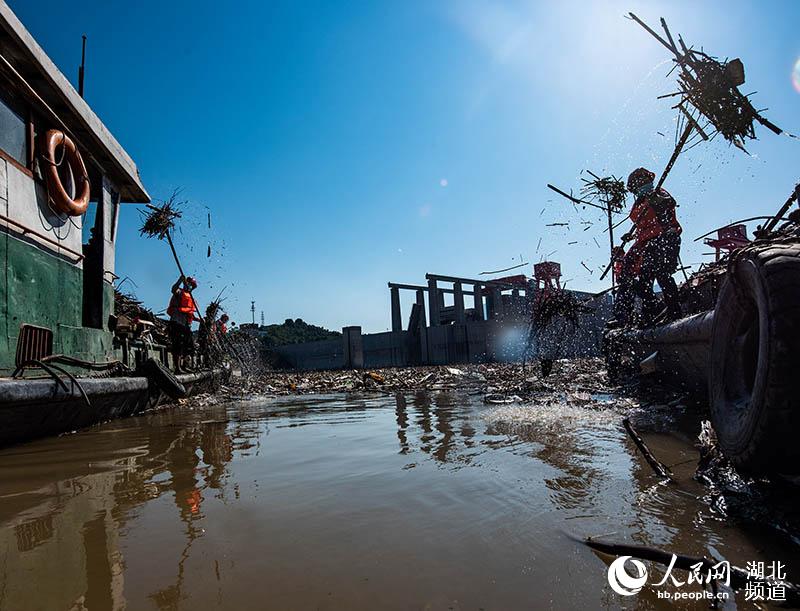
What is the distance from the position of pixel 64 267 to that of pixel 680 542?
640cm

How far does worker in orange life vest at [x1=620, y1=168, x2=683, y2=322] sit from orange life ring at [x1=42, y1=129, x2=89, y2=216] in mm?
7329

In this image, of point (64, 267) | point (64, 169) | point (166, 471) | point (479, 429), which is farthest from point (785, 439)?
point (64, 169)

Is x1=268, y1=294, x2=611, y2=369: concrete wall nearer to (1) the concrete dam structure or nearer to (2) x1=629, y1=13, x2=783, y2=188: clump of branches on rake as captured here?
(1) the concrete dam structure

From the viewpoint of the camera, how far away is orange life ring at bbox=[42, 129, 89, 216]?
16.6ft

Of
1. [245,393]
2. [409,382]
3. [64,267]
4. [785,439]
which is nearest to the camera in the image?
[785,439]

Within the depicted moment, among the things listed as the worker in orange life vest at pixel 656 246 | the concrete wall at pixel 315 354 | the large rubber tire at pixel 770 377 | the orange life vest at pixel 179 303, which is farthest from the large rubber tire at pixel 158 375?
the concrete wall at pixel 315 354

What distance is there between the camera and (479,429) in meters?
4.06

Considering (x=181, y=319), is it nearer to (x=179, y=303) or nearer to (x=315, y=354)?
(x=179, y=303)

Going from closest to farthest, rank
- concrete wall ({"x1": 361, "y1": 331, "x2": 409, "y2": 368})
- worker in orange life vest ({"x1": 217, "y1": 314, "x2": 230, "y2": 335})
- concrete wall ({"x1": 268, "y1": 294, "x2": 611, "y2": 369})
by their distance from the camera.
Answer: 1. worker in orange life vest ({"x1": 217, "y1": 314, "x2": 230, "y2": 335})
2. concrete wall ({"x1": 268, "y1": 294, "x2": 611, "y2": 369})
3. concrete wall ({"x1": 361, "y1": 331, "x2": 409, "y2": 368})

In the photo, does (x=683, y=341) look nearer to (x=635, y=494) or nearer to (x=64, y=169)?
(x=635, y=494)

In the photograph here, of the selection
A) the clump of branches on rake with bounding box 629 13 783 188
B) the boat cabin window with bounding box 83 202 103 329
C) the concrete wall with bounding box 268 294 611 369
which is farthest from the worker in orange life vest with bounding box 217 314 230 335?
the clump of branches on rake with bounding box 629 13 783 188

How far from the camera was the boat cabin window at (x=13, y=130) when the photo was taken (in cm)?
442

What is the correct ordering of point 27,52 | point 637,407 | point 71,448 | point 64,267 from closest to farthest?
point 71,448, point 27,52, point 637,407, point 64,267

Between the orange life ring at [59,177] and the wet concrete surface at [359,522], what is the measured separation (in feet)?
10.5
